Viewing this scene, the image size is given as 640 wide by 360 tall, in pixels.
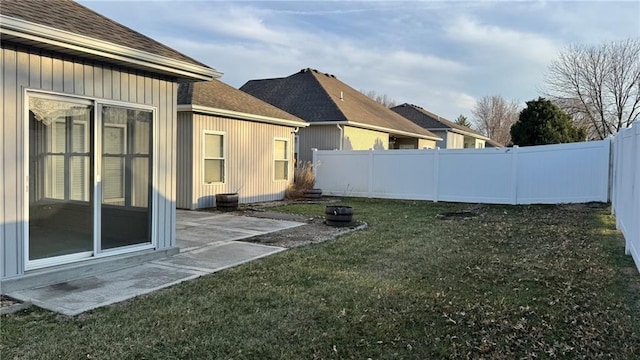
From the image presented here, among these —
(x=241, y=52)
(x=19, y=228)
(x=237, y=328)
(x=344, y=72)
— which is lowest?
(x=237, y=328)

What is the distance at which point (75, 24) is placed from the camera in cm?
532

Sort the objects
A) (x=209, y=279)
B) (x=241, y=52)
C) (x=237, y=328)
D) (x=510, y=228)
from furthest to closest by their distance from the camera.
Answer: (x=241, y=52), (x=510, y=228), (x=209, y=279), (x=237, y=328)

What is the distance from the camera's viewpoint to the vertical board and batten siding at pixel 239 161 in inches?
469

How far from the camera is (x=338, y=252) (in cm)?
679

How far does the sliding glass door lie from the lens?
4.95 m

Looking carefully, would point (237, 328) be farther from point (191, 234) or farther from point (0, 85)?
point (191, 234)

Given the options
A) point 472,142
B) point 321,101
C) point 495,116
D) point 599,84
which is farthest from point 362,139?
point 495,116

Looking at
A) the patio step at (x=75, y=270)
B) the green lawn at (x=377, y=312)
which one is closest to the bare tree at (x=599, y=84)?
the green lawn at (x=377, y=312)

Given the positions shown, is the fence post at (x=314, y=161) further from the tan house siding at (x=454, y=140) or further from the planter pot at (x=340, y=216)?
the tan house siding at (x=454, y=140)

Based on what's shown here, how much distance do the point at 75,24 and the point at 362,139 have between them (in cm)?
1502

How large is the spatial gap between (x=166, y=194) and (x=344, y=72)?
28.7 meters

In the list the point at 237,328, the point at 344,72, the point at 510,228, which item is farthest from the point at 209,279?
the point at 344,72

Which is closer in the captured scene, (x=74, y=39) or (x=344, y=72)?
(x=74, y=39)

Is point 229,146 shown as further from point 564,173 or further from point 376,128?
point 564,173
